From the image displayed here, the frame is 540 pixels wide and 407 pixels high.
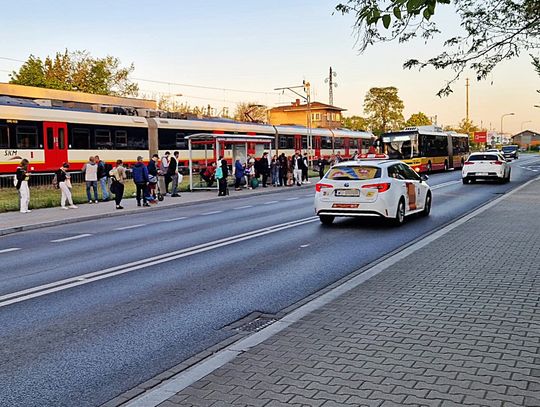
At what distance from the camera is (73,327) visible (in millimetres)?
6367

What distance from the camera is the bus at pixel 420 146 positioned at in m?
39.7

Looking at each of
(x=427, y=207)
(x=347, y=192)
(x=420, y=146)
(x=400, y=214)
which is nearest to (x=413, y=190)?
(x=400, y=214)

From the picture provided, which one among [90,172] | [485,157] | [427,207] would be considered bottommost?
[427,207]

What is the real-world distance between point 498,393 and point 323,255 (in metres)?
6.61

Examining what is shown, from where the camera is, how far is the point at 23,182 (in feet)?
63.1

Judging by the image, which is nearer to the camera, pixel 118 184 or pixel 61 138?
pixel 118 184

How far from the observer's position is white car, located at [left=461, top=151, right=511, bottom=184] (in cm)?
3070

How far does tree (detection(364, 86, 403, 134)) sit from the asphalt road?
289ft

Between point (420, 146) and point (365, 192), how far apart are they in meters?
27.4

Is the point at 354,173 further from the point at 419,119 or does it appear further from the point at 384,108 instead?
the point at 419,119

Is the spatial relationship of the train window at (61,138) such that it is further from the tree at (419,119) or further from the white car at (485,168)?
the tree at (419,119)

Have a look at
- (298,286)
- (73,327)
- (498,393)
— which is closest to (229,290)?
(298,286)

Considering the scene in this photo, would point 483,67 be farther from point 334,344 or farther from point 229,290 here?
point 334,344

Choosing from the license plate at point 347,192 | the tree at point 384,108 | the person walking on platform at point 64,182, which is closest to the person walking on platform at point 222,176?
the person walking on platform at point 64,182
